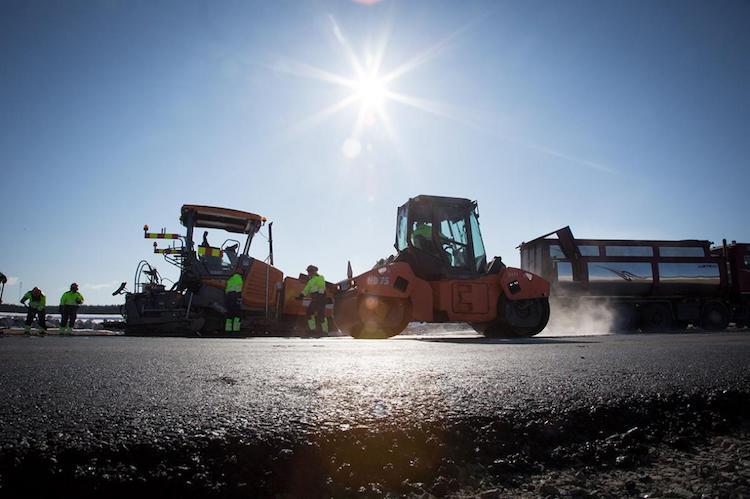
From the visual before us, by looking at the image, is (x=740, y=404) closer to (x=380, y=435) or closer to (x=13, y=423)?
(x=380, y=435)

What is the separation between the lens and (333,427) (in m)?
1.28

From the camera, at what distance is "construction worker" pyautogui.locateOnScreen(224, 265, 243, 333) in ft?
33.3

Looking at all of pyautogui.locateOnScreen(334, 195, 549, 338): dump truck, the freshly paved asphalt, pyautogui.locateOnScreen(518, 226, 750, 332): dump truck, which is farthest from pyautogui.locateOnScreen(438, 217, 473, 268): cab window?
the freshly paved asphalt

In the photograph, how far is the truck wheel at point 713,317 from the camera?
46.7ft

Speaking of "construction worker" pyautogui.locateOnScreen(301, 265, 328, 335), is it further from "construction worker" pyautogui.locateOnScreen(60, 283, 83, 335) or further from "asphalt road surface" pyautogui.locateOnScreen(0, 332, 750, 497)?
"asphalt road surface" pyautogui.locateOnScreen(0, 332, 750, 497)

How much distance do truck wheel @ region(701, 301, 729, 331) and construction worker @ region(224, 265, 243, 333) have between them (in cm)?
1357

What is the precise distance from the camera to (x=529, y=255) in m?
14.6

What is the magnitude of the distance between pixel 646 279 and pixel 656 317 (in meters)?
1.17

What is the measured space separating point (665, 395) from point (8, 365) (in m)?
3.32

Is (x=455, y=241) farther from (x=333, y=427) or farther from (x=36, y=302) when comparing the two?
(x=36, y=302)

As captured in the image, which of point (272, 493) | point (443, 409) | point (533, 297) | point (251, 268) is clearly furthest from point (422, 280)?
point (272, 493)

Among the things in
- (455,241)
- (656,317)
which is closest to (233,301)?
(455,241)

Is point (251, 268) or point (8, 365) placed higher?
point (251, 268)

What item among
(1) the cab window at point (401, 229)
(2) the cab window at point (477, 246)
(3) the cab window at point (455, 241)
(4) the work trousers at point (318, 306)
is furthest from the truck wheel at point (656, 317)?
(4) the work trousers at point (318, 306)
